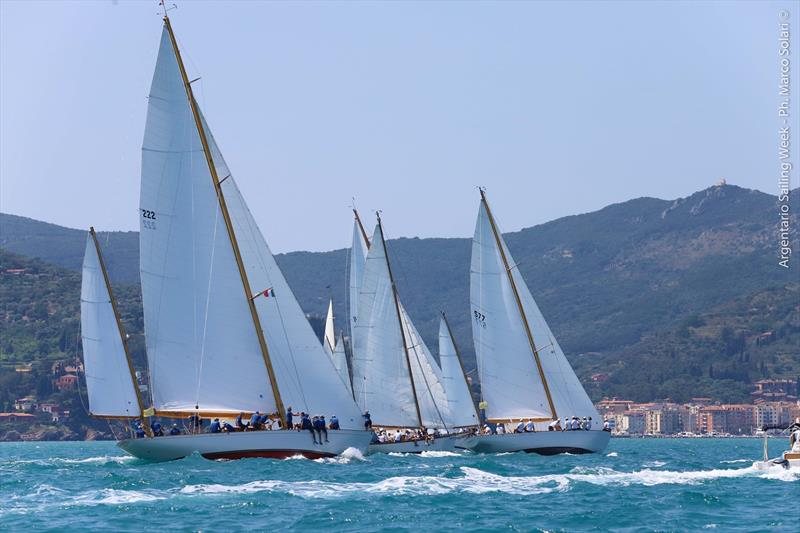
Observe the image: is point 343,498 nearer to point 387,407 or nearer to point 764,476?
point 764,476

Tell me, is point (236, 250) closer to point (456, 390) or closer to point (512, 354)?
point (512, 354)

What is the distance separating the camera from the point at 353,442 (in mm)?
59469

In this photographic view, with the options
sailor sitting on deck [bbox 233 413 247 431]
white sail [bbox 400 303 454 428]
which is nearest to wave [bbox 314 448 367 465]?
sailor sitting on deck [bbox 233 413 247 431]

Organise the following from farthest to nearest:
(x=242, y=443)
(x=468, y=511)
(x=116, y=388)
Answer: (x=116, y=388) < (x=242, y=443) < (x=468, y=511)

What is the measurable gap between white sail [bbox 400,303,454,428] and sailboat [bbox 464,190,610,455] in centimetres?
450

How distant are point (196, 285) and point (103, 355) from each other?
22.0 ft

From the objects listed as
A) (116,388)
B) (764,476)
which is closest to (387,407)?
(116,388)

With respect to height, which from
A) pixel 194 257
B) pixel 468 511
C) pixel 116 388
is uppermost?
pixel 194 257

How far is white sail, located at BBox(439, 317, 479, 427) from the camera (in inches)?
2940

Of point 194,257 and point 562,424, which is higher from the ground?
point 194,257

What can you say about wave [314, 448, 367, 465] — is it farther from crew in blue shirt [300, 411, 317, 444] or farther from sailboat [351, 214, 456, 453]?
sailboat [351, 214, 456, 453]

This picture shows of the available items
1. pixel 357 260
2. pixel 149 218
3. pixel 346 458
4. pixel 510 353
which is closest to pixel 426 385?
pixel 510 353

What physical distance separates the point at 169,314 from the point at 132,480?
35.0 feet

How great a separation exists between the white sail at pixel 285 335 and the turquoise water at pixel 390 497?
9.03 ft
